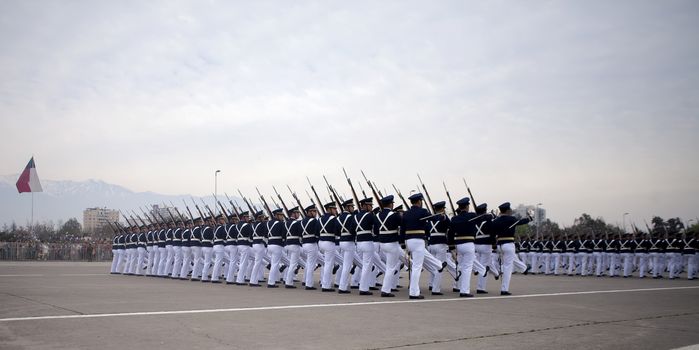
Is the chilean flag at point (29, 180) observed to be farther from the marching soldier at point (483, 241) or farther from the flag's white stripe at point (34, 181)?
the marching soldier at point (483, 241)

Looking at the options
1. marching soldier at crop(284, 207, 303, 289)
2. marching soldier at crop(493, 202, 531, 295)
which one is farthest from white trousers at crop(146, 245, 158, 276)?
marching soldier at crop(493, 202, 531, 295)

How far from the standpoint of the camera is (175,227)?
2292 cm

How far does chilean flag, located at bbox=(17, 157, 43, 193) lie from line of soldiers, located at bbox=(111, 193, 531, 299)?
26.7m

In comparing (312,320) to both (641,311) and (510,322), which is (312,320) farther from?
(641,311)

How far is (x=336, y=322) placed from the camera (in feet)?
29.1

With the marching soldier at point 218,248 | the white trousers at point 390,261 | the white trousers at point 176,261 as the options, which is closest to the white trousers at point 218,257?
the marching soldier at point 218,248

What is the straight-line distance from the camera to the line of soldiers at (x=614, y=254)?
79.4 feet

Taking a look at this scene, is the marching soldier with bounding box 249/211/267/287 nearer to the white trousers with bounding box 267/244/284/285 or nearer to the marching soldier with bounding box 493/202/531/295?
the white trousers with bounding box 267/244/284/285

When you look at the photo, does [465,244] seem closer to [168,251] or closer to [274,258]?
[274,258]

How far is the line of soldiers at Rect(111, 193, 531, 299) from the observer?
13.8 m

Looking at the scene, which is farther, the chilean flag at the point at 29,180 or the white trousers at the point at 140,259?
the chilean flag at the point at 29,180

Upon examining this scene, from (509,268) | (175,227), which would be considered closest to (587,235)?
(509,268)

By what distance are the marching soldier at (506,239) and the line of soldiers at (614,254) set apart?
12287 mm

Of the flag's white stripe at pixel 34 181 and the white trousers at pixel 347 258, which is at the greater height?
the flag's white stripe at pixel 34 181
